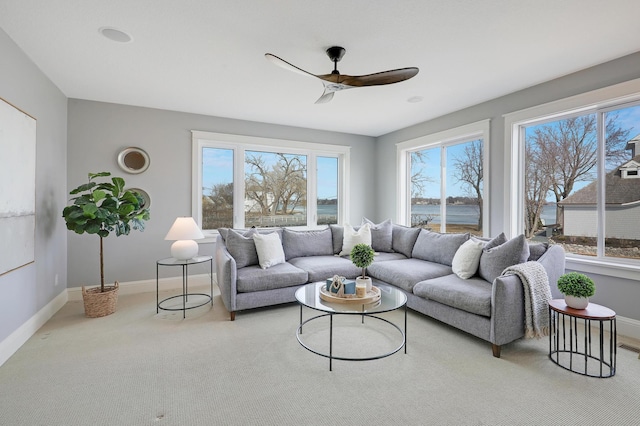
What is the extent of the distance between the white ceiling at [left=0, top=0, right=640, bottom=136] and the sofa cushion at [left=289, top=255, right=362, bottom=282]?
2137mm

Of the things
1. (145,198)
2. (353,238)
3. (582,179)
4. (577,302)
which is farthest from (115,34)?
(582,179)

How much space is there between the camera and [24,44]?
8.45 feet

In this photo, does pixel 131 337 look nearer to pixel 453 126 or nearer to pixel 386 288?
pixel 386 288

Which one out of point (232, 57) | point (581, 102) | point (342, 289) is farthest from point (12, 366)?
point (581, 102)

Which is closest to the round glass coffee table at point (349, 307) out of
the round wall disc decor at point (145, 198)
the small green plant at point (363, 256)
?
the small green plant at point (363, 256)

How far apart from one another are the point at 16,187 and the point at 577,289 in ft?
15.2

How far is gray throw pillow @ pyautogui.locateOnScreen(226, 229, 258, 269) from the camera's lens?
3682 mm

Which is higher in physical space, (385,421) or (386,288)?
(386,288)

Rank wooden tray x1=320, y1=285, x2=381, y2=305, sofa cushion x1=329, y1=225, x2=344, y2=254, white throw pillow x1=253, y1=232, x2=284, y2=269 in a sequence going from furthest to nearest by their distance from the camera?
sofa cushion x1=329, y1=225, x2=344, y2=254
white throw pillow x1=253, y1=232, x2=284, y2=269
wooden tray x1=320, y1=285, x2=381, y2=305

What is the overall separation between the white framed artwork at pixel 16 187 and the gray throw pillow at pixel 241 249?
1852 mm

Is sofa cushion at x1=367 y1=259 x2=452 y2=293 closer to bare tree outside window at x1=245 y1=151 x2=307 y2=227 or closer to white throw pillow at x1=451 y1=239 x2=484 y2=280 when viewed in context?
white throw pillow at x1=451 y1=239 x2=484 y2=280

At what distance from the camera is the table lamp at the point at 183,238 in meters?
3.53

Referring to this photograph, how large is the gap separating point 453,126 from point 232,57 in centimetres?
326

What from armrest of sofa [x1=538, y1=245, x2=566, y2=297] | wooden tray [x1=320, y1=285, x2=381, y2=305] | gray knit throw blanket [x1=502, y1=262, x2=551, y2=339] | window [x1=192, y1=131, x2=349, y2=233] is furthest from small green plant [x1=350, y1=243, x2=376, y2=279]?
window [x1=192, y1=131, x2=349, y2=233]
